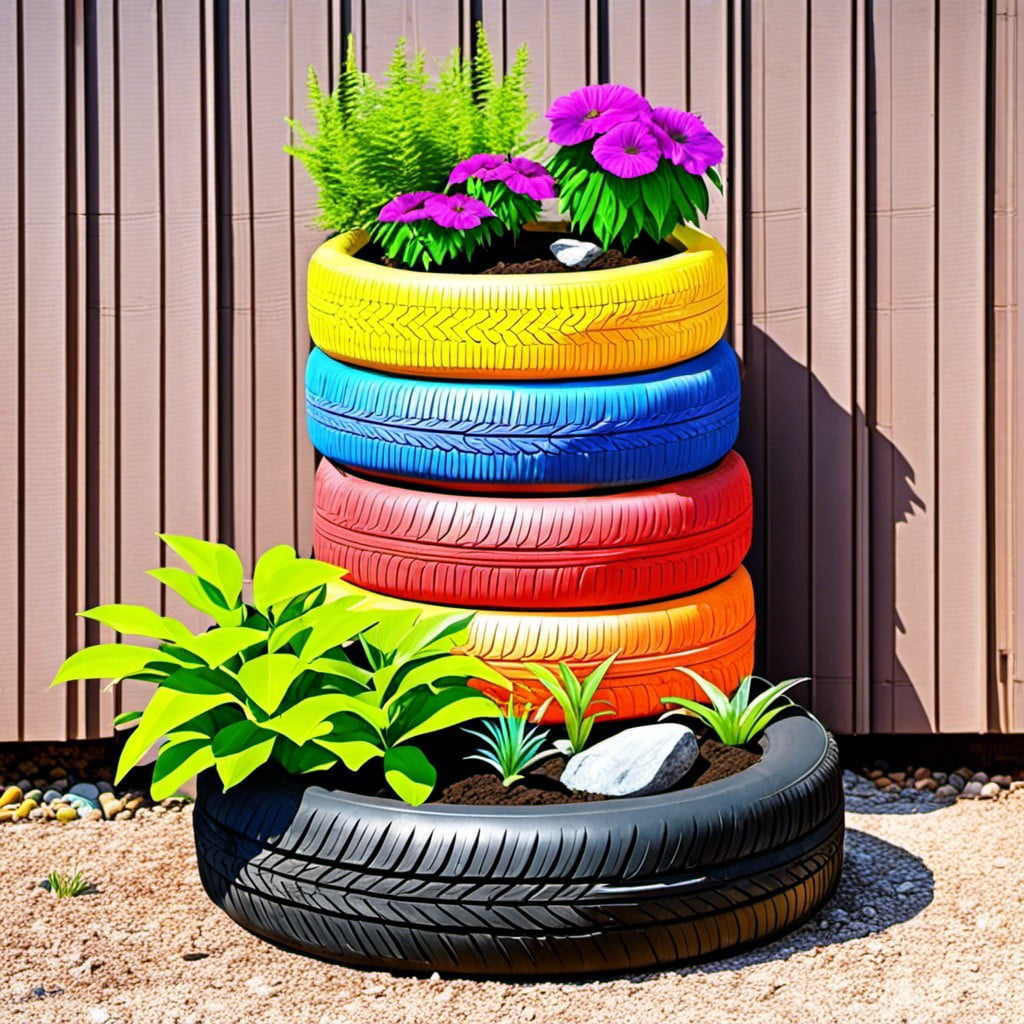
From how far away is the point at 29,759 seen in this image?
509 centimetres

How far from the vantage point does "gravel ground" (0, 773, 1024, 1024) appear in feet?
12.1

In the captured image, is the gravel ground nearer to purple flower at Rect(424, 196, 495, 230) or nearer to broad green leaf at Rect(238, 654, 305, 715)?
broad green leaf at Rect(238, 654, 305, 715)

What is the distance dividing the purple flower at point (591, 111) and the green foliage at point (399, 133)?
184mm

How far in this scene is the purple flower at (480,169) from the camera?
4.49 m

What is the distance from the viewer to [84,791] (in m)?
5.01

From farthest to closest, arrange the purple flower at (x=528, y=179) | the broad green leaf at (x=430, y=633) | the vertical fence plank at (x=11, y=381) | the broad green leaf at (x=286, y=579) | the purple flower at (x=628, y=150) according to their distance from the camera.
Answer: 1. the vertical fence plank at (x=11, y=381)
2. the purple flower at (x=528, y=179)
3. the purple flower at (x=628, y=150)
4. the broad green leaf at (x=286, y=579)
5. the broad green leaf at (x=430, y=633)

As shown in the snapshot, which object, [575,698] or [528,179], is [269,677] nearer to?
[575,698]

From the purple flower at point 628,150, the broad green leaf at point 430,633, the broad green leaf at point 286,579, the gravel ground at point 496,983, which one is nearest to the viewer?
the gravel ground at point 496,983

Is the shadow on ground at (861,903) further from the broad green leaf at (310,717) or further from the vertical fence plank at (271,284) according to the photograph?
the vertical fence plank at (271,284)

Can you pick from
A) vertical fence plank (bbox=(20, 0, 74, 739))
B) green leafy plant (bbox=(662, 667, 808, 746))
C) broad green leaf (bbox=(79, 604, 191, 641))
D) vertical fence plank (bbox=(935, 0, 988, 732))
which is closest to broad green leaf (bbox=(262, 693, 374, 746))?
broad green leaf (bbox=(79, 604, 191, 641))

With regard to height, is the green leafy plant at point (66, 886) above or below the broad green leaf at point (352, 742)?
below

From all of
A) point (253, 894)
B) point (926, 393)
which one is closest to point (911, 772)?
point (926, 393)

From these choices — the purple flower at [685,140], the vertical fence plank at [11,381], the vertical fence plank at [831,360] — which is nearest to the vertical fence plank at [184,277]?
the vertical fence plank at [11,381]

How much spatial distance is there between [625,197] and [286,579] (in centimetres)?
133
